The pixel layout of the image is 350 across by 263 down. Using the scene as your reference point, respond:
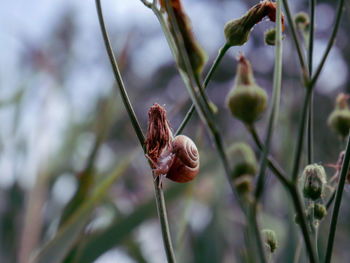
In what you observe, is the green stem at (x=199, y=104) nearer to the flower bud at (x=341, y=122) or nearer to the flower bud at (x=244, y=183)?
the flower bud at (x=244, y=183)

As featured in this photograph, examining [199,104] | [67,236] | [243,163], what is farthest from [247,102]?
[67,236]

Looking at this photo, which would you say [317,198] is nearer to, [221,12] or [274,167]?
[274,167]

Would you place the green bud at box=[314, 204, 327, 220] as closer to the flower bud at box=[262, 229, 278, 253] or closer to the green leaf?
the flower bud at box=[262, 229, 278, 253]

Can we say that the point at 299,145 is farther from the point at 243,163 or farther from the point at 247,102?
the point at 243,163

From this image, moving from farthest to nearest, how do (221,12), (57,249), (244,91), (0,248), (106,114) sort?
(221,12), (0,248), (106,114), (57,249), (244,91)

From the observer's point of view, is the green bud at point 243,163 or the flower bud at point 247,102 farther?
the green bud at point 243,163

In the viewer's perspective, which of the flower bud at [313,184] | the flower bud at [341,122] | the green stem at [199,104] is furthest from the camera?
the flower bud at [341,122]

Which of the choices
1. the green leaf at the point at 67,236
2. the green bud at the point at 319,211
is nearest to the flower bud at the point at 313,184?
the green bud at the point at 319,211

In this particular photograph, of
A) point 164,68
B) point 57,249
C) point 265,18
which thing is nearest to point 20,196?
point 57,249

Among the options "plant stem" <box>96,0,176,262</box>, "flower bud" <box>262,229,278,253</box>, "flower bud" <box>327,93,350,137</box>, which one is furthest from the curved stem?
"flower bud" <box>327,93,350,137</box>
